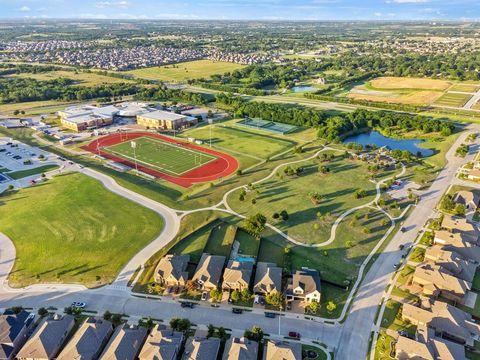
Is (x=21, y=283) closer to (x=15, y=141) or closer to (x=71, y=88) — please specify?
(x=15, y=141)

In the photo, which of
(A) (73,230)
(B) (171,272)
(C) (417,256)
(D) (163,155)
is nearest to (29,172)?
(D) (163,155)

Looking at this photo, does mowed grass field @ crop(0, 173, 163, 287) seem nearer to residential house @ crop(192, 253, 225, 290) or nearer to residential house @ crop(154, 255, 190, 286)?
residential house @ crop(154, 255, 190, 286)

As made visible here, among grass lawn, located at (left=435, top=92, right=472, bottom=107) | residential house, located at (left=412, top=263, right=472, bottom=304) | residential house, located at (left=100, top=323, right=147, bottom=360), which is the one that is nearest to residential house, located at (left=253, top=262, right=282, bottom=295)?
residential house, located at (left=100, top=323, right=147, bottom=360)

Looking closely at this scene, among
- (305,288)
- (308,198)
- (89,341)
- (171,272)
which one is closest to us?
(89,341)

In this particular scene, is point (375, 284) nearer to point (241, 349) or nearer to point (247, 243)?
point (247, 243)

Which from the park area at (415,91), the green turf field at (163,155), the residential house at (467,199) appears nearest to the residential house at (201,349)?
the green turf field at (163,155)

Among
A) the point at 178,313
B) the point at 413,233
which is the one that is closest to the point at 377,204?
the point at 413,233

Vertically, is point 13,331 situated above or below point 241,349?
below
